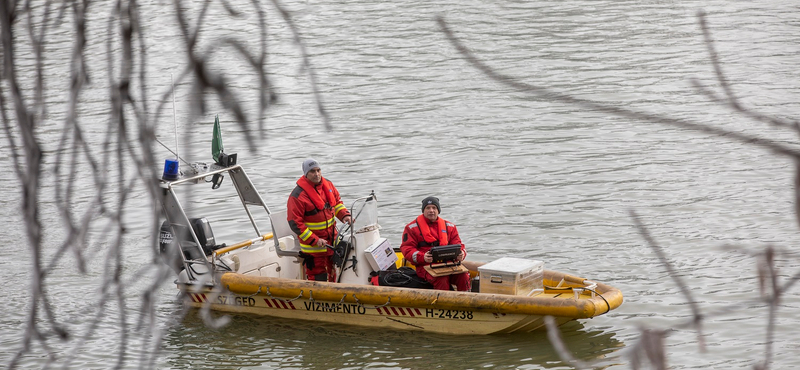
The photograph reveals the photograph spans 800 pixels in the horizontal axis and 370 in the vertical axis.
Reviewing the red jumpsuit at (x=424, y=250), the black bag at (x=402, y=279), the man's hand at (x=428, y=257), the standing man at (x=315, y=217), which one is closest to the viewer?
the man's hand at (x=428, y=257)

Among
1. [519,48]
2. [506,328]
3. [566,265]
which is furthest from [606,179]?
[519,48]

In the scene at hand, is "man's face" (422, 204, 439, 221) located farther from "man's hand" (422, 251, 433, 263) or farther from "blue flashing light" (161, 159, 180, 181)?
"blue flashing light" (161, 159, 180, 181)

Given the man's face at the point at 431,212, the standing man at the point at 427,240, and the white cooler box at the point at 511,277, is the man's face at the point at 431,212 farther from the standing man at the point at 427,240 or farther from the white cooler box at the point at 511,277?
the white cooler box at the point at 511,277

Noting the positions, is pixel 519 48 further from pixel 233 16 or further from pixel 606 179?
pixel 233 16

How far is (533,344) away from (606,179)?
6741 mm

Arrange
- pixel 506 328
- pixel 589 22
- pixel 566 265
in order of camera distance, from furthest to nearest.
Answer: pixel 589 22
pixel 566 265
pixel 506 328

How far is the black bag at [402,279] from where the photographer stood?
9641 mm

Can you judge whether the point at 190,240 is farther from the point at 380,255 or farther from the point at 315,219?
the point at 380,255

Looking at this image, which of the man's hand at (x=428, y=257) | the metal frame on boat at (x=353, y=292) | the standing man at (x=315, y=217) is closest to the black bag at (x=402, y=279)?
the metal frame on boat at (x=353, y=292)

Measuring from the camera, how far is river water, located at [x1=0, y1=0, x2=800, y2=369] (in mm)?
9555

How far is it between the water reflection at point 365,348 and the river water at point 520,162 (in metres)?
0.02

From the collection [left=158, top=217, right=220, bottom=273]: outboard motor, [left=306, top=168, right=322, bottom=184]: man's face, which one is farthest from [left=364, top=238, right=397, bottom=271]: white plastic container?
[left=158, top=217, right=220, bottom=273]: outboard motor

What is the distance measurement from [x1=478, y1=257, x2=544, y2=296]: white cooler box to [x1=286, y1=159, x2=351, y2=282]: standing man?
1630 mm

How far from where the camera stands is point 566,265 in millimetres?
11922
